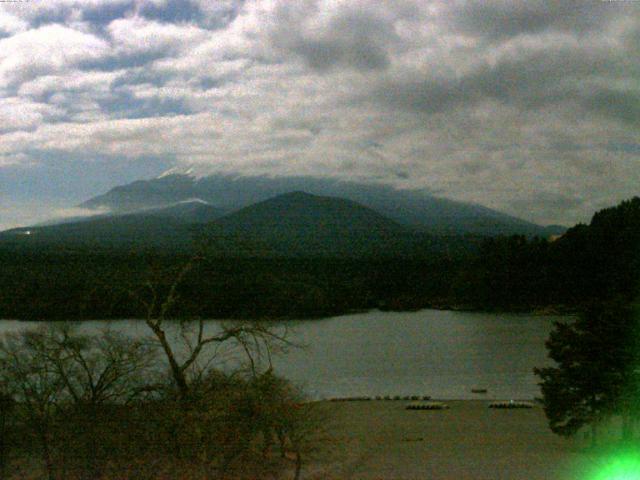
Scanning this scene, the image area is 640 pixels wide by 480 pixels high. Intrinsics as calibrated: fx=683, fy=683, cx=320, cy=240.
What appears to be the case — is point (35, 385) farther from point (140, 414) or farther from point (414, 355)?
point (414, 355)

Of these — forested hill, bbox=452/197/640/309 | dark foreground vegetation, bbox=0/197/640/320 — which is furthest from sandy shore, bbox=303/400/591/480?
forested hill, bbox=452/197/640/309

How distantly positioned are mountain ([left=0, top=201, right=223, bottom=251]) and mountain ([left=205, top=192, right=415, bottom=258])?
15.0ft

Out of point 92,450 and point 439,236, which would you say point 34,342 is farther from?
point 439,236

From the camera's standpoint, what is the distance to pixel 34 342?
6.52m

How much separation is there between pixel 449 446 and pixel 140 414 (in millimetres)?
4953

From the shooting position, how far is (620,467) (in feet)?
23.8

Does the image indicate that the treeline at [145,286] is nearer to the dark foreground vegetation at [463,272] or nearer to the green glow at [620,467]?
the dark foreground vegetation at [463,272]

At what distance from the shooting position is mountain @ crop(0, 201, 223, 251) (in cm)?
1173

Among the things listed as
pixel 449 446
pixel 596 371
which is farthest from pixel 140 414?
pixel 596 371

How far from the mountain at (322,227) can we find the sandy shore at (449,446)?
16.7 metres

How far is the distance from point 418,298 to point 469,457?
2775 cm

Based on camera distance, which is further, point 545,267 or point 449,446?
point 545,267

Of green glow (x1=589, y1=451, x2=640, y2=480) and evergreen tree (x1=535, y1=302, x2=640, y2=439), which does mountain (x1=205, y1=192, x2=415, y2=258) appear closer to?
evergreen tree (x1=535, y1=302, x2=640, y2=439)

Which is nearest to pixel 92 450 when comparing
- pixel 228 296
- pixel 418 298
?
pixel 228 296
